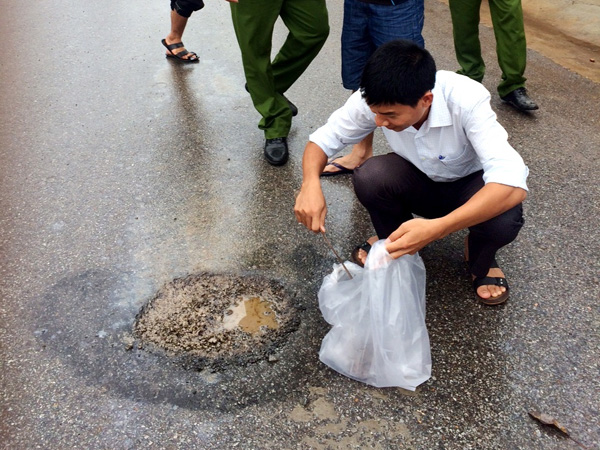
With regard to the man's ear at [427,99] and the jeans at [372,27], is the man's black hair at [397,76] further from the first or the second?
the jeans at [372,27]

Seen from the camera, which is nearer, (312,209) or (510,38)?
(312,209)

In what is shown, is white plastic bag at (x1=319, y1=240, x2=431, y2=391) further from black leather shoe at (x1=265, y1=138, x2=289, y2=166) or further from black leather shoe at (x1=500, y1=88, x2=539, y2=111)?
black leather shoe at (x1=500, y1=88, x2=539, y2=111)

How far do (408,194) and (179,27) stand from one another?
10.1 ft

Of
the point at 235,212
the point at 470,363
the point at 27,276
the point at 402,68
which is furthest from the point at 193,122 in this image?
the point at 470,363

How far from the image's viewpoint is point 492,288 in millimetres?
2443

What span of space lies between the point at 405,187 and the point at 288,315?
2.42 feet

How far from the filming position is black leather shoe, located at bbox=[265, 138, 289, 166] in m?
3.42

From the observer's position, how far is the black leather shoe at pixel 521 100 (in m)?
3.92

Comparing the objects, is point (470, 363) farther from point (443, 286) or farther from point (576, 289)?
point (576, 289)

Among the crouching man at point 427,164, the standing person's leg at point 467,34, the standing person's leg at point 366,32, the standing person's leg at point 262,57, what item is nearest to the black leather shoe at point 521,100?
the standing person's leg at point 467,34

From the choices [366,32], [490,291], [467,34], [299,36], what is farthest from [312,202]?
[467,34]

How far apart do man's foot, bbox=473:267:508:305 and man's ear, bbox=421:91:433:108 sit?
0.85 m

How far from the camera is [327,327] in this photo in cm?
233

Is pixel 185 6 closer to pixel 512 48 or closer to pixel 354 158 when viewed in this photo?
pixel 354 158
